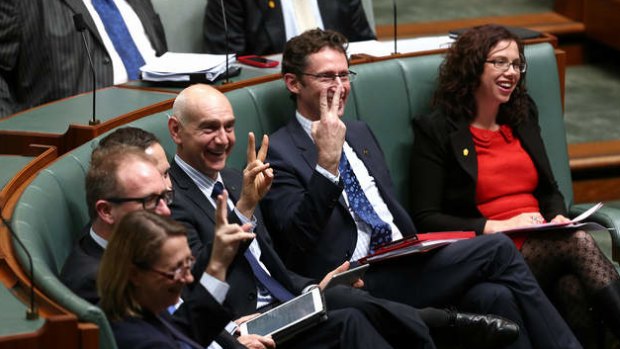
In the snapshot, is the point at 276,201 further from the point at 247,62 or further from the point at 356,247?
the point at 247,62

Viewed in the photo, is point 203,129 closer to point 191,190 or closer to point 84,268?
point 191,190

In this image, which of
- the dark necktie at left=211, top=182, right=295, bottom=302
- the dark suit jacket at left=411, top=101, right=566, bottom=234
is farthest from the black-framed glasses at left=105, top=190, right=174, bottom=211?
the dark suit jacket at left=411, top=101, right=566, bottom=234

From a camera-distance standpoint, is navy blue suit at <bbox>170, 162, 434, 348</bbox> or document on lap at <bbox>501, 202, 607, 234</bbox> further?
document on lap at <bbox>501, 202, 607, 234</bbox>

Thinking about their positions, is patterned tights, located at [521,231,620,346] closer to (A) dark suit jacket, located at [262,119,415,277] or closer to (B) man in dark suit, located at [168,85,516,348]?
(A) dark suit jacket, located at [262,119,415,277]

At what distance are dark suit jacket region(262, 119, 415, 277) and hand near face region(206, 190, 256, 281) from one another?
559 mm

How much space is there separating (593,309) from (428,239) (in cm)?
41

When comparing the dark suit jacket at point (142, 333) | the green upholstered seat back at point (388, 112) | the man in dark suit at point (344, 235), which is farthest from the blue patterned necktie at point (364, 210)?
the dark suit jacket at point (142, 333)

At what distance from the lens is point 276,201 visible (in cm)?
243

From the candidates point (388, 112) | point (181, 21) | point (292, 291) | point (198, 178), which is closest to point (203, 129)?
point (198, 178)

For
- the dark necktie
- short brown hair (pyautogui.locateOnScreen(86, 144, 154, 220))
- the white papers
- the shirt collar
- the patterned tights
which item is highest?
short brown hair (pyautogui.locateOnScreen(86, 144, 154, 220))

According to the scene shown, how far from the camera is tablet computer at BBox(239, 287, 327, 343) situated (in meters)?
2.07

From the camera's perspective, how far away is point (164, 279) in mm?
1645

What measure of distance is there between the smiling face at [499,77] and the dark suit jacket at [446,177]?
81 mm

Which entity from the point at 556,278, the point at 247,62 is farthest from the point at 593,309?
Answer: the point at 247,62
